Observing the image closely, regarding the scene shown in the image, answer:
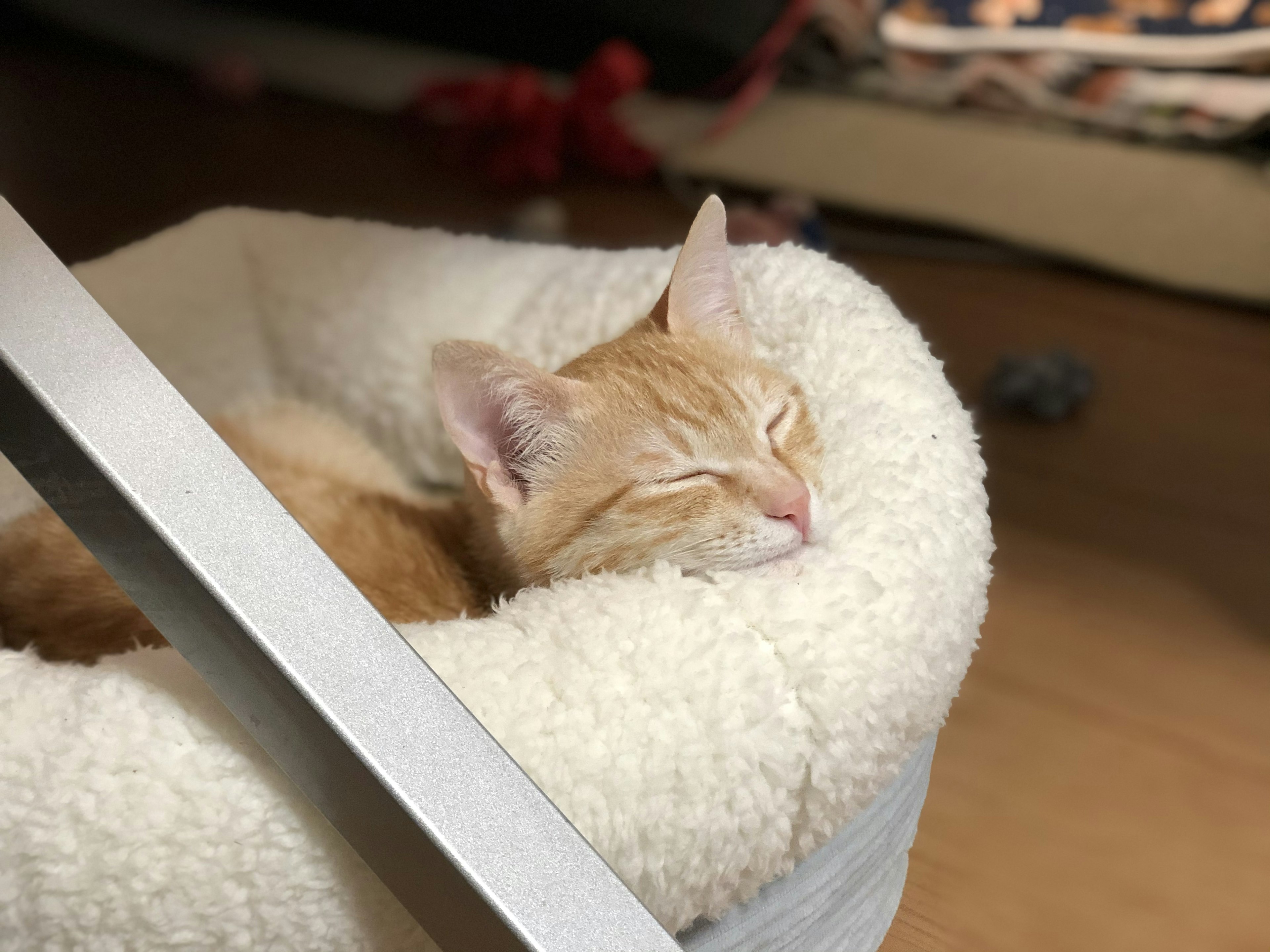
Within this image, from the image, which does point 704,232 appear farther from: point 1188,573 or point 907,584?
point 1188,573

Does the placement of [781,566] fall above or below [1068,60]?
below

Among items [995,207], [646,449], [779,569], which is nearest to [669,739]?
[779,569]

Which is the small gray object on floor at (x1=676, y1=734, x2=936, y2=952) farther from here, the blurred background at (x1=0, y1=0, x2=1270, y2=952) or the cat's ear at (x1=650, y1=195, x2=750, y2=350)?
the cat's ear at (x1=650, y1=195, x2=750, y2=350)

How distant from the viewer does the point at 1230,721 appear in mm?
1190

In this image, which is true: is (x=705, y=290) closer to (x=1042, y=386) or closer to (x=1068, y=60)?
(x=1042, y=386)

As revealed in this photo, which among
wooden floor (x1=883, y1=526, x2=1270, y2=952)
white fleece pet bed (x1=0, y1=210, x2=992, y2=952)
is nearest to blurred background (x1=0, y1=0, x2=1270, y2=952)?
wooden floor (x1=883, y1=526, x2=1270, y2=952)

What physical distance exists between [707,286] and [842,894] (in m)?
0.51

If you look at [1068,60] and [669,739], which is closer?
[669,739]

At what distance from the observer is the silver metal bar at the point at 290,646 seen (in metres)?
0.49

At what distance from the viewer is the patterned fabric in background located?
1.70 m

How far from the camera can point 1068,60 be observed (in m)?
1.82

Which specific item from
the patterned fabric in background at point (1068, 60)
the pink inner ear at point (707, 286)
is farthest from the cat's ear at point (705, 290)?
the patterned fabric in background at point (1068, 60)

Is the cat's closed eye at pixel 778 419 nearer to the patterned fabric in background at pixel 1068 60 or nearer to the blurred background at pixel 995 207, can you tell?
the blurred background at pixel 995 207

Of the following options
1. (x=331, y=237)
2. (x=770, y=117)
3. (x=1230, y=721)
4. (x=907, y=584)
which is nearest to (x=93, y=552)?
(x=907, y=584)
